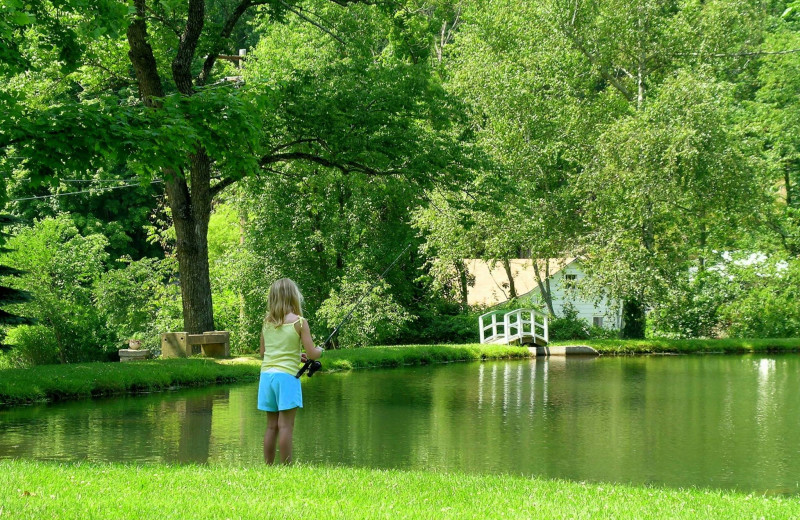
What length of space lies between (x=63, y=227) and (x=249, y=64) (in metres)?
9.23

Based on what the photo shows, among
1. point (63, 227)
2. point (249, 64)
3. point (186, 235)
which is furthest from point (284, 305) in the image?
point (63, 227)

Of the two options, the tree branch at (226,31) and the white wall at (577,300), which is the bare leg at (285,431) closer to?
the tree branch at (226,31)

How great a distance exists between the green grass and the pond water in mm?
1706

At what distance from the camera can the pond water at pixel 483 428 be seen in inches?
364

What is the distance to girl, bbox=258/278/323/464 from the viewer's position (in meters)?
7.70

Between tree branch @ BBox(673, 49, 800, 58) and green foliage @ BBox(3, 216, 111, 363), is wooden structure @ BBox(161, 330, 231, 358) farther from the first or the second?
tree branch @ BBox(673, 49, 800, 58)

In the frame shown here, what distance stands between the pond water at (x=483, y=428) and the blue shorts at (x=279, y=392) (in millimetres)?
1192

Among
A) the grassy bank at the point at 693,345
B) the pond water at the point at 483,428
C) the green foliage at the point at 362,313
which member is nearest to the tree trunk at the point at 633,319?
the grassy bank at the point at 693,345

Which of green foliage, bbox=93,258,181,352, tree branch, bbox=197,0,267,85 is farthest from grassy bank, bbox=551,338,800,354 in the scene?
tree branch, bbox=197,0,267,85

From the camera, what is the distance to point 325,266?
3131 cm

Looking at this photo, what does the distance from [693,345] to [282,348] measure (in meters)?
24.2

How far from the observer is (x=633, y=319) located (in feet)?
104

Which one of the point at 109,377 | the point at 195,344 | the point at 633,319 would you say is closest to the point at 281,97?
the point at 195,344

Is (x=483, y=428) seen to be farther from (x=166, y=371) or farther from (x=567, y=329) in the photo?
(x=567, y=329)
